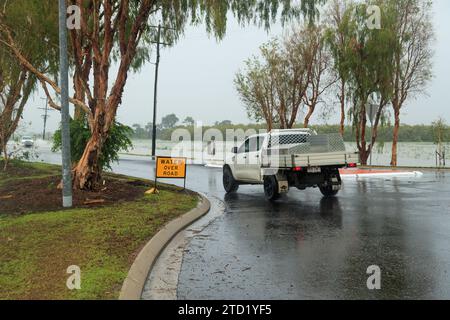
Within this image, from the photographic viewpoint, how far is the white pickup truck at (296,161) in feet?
38.1

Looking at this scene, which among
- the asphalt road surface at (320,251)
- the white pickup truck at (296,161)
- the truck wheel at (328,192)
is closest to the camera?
the asphalt road surface at (320,251)

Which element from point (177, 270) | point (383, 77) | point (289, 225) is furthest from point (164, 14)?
A: point (383, 77)

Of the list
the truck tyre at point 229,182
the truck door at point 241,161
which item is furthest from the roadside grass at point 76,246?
the truck tyre at point 229,182

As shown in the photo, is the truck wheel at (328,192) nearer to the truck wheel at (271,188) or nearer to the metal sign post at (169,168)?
the truck wheel at (271,188)

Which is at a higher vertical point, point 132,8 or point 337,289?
point 132,8

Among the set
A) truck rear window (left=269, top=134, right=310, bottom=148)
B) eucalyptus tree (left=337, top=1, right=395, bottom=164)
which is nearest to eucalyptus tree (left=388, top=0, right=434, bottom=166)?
eucalyptus tree (left=337, top=1, right=395, bottom=164)

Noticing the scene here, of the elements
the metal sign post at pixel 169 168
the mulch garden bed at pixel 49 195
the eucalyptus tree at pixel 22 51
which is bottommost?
the mulch garden bed at pixel 49 195

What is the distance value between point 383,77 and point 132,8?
19.0m

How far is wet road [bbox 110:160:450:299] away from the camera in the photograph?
16.0ft

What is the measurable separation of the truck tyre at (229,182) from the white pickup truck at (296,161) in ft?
3.57

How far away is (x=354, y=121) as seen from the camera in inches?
1160

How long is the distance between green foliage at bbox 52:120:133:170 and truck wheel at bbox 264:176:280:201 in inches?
164

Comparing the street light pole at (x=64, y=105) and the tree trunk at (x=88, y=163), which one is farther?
the tree trunk at (x=88, y=163)
